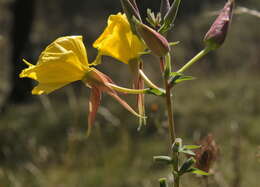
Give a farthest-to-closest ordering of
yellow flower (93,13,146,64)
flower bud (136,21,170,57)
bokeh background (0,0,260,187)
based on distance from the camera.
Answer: bokeh background (0,0,260,187) → yellow flower (93,13,146,64) → flower bud (136,21,170,57)

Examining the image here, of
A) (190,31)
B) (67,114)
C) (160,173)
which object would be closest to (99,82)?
(160,173)

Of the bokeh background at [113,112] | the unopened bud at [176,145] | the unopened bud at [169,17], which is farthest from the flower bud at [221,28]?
the bokeh background at [113,112]

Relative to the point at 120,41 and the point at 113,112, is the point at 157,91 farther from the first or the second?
the point at 113,112

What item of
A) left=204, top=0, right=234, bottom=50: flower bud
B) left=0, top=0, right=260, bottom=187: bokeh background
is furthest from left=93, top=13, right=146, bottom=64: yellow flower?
left=0, top=0, right=260, bottom=187: bokeh background

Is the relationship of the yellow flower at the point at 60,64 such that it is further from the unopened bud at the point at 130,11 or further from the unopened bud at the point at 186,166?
the unopened bud at the point at 186,166

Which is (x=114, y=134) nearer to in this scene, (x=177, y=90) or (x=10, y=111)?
(x=177, y=90)

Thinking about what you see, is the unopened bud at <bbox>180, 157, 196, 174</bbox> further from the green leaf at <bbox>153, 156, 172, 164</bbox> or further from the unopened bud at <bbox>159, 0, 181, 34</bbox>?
the unopened bud at <bbox>159, 0, 181, 34</bbox>

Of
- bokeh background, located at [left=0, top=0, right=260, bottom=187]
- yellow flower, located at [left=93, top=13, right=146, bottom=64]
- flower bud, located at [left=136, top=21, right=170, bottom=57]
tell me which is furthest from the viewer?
bokeh background, located at [left=0, top=0, right=260, bottom=187]

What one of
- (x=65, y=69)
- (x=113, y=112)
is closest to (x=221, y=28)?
(x=65, y=69)
